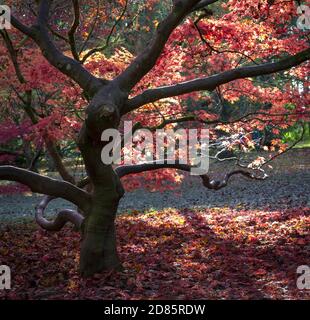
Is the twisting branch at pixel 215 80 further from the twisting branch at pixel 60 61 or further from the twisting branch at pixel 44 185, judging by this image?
the twisting branch at pixel 44 185

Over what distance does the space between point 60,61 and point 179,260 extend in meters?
3.10

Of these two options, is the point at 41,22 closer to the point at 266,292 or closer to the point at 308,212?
the point at 266,292

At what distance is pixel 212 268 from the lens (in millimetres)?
6328

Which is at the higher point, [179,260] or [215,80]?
[215,80]

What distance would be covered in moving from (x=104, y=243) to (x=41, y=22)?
2.78 meters

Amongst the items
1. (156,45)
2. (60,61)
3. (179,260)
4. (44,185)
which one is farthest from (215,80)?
(179,260)

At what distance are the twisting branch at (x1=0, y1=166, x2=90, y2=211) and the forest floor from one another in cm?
97

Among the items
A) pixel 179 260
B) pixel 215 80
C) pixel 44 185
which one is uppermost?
pixel 215 80

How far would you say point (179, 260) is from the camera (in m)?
6.86

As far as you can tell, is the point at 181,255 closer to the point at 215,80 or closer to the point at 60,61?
the point at 215,80

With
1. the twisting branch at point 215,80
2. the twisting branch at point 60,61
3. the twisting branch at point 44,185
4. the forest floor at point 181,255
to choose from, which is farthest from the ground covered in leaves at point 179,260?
the twisting branch at point 60,61

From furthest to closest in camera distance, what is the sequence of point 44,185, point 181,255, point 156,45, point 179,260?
point 181,255 < point 179,260 < point 44,185 < point 156,45
